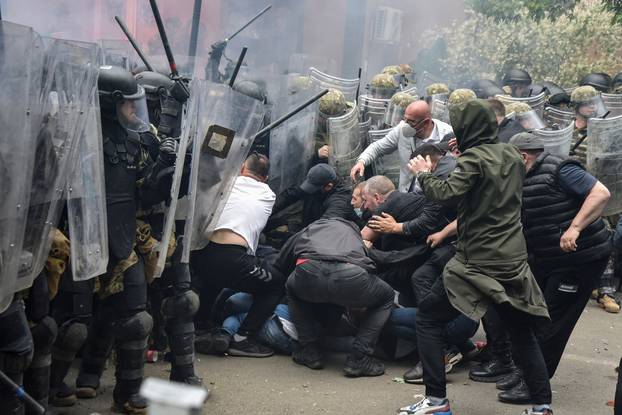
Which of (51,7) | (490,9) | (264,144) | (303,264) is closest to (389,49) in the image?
(490,9)

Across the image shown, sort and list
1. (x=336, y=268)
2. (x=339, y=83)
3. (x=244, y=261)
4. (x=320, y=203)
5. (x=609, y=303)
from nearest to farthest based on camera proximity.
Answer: (x=336, y=268)
(x=244, y=261)
(x=320, y=203)
(x=609, y=303)
(x=339, y=83)

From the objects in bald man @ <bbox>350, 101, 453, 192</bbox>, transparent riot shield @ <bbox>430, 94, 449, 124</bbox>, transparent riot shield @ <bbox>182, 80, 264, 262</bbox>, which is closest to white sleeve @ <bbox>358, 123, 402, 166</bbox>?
bald man @ <bbox>350, 101, 453, 192</bbox>

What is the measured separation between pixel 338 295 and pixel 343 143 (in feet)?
7.41

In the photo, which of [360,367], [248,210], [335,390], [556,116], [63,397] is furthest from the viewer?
[556,116]

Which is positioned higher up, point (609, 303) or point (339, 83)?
point (339, 83)

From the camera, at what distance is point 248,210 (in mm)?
5918

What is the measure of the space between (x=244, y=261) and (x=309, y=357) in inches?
30.5

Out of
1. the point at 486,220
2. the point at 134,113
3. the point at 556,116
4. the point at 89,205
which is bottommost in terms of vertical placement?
the point at 89,205

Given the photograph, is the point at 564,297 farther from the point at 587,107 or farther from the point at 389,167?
the point at 587,107

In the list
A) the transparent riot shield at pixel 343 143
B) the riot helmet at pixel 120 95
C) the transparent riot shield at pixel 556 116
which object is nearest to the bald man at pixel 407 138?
the transparent riot shield at pixel 343 143

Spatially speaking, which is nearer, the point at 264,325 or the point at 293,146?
the point at 264,325

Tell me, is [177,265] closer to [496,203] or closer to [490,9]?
[496,203]

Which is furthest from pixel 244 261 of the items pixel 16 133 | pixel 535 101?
pixel 535 101

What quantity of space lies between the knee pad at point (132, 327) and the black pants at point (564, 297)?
2338 mm
